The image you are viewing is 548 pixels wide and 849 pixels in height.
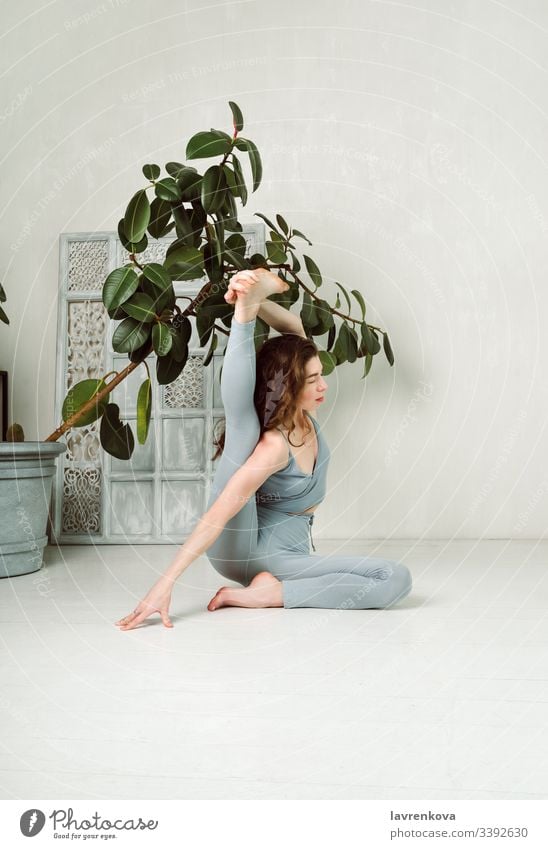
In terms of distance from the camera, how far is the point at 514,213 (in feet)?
11.6

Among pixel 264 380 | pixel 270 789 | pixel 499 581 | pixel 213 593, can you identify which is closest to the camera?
pixel 270 789

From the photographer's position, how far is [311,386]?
225cm

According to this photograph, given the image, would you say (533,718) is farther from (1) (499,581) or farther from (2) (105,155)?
(2) (105,155)

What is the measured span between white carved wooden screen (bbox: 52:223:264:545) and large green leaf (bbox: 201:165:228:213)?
1.02m

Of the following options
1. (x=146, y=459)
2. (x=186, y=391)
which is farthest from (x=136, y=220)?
(x=146, y=459)

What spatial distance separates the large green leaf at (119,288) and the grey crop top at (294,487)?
697 millimetres

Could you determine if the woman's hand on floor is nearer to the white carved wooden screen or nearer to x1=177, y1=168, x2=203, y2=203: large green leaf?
x1=177, y1=168, x2=203, y2=203: large green leaf

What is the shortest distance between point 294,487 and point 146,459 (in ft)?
4.31

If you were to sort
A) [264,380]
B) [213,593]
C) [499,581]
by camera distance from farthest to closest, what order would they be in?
[499,581], [213,593], [264,380]

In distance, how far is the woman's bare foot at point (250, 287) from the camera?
1.91 metres

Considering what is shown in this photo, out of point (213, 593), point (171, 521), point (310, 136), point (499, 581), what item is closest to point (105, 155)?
point (310, 136)

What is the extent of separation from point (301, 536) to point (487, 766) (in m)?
1.20

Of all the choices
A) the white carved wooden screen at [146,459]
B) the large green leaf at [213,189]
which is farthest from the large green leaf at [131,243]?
the white carved wooden screen at [146,459]

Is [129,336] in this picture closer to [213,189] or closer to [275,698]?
[213,189]
